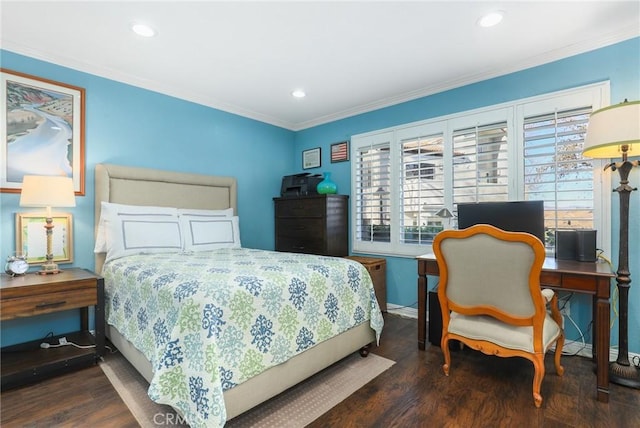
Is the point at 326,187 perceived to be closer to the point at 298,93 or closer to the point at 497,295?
the point at 298,93

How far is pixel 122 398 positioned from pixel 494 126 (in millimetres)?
3578

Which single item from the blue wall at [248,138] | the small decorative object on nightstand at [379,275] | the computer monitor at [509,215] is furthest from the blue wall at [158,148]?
the computer monitor at [509,215]

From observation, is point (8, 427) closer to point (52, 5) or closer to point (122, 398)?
point (122, 398)

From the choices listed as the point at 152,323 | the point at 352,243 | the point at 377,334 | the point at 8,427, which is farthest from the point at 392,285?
the point at 8,427

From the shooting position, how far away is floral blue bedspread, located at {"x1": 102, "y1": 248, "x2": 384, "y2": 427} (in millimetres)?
1414

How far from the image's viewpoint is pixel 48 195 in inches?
88.4

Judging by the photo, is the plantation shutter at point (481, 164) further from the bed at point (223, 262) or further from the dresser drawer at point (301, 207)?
the dresser drawer at point (301, 207)

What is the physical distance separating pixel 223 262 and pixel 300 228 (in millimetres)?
1808

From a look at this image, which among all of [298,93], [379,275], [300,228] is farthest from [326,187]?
[379,275]

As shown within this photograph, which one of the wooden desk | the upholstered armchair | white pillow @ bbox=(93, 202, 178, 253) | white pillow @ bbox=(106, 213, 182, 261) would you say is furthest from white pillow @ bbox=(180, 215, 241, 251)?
the wooden desk

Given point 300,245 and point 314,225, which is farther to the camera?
point 300,245

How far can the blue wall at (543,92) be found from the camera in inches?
89.8

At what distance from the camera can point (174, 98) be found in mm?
3377

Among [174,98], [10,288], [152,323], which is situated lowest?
[152,323]
